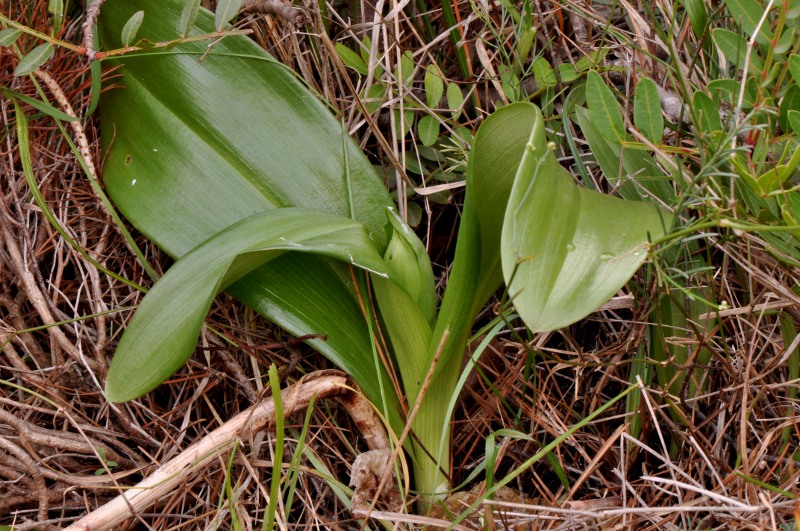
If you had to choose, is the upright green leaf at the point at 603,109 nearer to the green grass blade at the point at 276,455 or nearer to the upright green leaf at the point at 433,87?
the upright green leaf at the point at 433,87

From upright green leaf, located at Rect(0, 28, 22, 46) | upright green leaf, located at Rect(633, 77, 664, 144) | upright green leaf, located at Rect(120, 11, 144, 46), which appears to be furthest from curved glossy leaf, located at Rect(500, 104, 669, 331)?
upright green leaf, located at Rect(0, 28, 22, 46)

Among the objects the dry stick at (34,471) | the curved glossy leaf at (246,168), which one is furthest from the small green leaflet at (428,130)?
the dry stick at (34,471)

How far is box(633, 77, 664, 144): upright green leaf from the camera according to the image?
2.74 feet

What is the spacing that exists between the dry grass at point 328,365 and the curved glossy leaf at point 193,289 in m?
0.15

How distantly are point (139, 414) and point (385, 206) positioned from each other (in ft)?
1.51

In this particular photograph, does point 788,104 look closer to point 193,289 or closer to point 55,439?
point 193,289

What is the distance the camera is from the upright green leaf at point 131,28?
3.11ft

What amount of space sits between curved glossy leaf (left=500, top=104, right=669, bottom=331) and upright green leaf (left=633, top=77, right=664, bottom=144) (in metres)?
0.12

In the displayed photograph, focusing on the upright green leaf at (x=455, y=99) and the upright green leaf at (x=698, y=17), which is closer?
the upright green leaf at (x=698, y=17)

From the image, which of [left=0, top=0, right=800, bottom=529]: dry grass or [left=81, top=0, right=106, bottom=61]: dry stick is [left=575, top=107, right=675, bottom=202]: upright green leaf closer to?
[left=0, top=0, right=800, bottom=529]: dry grass

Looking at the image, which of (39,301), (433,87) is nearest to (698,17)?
(433,87)

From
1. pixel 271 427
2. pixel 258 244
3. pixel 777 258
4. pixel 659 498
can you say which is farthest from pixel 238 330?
pixel 777 258

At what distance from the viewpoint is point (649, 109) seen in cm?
85

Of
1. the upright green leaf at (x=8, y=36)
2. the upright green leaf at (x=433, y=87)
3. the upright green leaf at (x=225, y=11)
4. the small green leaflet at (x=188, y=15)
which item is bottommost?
the upright green leaf at (x=433, y=87)
